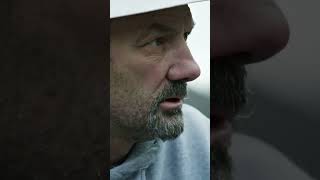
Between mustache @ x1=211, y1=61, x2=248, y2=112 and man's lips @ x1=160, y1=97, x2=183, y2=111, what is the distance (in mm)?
338

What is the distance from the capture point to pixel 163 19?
426 centimetres

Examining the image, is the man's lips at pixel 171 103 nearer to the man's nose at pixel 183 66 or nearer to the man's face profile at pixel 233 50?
the man's nose at pixel 183 66

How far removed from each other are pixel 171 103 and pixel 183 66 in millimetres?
299

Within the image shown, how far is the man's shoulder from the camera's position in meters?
3.68

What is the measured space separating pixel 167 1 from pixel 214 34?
1.37 feet

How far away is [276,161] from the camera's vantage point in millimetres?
3713

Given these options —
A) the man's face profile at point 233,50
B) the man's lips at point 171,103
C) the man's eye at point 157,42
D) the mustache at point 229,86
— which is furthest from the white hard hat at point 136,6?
the man's lips at point 171,103

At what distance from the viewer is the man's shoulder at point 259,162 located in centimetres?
368

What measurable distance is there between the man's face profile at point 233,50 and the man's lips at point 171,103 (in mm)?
338
